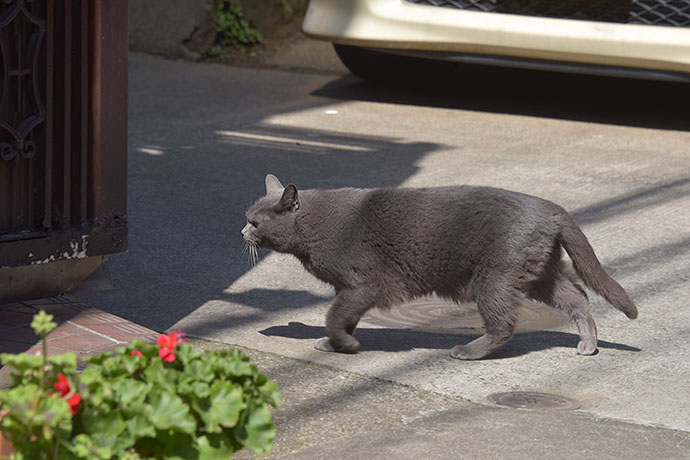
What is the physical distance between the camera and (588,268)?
505 centimetres

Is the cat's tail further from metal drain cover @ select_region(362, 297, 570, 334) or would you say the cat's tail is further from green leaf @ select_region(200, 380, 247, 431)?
green leaf @ select_region(200, 380, 247, 431)

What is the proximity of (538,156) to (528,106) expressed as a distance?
1831 mm

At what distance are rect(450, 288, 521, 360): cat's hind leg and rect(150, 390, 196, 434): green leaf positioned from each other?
2.62m

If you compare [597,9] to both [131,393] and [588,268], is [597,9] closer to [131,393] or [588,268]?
[588,268]

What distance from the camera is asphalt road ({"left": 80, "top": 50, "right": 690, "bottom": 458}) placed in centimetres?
500

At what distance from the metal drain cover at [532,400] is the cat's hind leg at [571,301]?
628 mm

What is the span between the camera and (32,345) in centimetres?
473

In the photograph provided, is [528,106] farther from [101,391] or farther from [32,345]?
[101,391]

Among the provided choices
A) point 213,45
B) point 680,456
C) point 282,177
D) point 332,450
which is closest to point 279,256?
point 282,177

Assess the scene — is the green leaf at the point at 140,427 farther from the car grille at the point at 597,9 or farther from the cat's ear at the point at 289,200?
the car grille at the point at 597,9

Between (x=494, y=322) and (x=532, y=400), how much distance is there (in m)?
0.53

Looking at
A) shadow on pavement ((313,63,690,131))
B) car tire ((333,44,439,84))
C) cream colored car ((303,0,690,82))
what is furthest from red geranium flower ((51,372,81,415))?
car tire ((333,44,439,84))

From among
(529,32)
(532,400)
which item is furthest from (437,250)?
(529,32)

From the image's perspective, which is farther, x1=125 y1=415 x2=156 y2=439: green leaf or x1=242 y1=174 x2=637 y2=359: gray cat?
x1=242 y1=174 x2=637 y2=359: gray cat
